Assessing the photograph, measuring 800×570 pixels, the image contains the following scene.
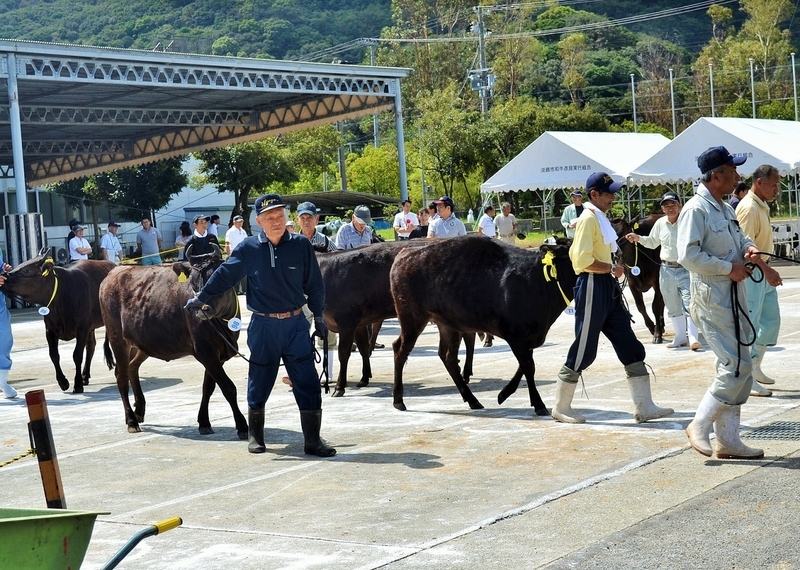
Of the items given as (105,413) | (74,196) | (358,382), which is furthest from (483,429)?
(74,196)

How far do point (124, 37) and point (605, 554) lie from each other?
133792mm

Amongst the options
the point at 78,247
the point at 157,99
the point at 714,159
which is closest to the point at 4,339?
the point at 714,159

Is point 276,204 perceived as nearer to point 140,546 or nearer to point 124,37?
point 140,546

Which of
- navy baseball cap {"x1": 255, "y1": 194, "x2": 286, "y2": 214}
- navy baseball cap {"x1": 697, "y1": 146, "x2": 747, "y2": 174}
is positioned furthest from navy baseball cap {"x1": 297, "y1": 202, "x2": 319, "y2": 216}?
navy baseball cap {"x1": 697, "y1": 146, "x2": 747, "y2": 174}

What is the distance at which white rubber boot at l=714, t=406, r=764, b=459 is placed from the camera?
7355mm

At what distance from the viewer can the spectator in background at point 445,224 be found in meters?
16.9

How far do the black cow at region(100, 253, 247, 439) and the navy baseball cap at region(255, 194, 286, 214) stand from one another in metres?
1.00

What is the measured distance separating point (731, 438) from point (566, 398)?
194cm

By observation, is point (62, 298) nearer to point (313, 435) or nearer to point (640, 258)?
point (313, 435)

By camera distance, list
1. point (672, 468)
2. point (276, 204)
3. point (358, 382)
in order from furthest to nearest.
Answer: point (358, 382)
point (276, 204)
point (672, 468)

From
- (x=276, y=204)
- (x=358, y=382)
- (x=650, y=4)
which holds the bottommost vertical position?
(x=358, y=382)

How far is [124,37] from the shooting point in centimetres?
13175

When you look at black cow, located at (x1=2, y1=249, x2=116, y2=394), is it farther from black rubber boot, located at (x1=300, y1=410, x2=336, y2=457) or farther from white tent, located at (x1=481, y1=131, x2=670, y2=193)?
white tent, located at (x1=481, y1=131, x2=670, y2=193)

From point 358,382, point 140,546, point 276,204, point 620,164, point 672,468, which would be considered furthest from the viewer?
point 620,164
